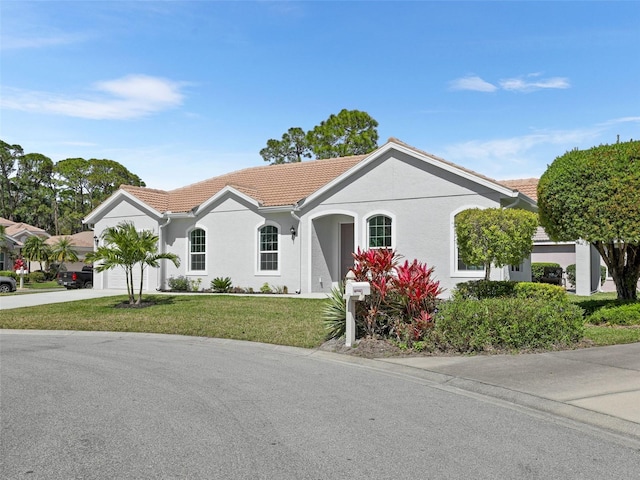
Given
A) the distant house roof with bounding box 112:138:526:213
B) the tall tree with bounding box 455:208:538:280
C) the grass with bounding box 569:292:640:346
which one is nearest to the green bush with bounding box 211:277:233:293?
the distant house roof with bounding box 112:138:526:213

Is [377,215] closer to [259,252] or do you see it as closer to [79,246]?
[259,252]

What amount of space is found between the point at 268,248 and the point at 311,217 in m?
2.59

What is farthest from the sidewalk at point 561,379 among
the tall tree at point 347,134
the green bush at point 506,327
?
the tall tree at point 347,134

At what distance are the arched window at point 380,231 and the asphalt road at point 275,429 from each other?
11481mm

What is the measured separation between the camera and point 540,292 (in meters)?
12.8

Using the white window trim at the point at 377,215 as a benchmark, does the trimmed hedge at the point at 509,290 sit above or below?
below

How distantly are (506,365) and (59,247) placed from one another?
1848 inches

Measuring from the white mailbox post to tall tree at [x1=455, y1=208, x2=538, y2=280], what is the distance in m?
3.84

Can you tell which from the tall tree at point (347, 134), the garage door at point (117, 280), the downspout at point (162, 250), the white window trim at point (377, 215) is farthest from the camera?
the tall tree at point (347, 134)

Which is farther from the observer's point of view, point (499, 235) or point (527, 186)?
point (527, 186)

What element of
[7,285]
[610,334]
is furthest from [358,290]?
[7,285]

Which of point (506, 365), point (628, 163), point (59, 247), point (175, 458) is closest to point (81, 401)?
point (175, 458)

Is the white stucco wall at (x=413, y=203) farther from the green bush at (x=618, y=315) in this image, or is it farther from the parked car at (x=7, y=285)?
the parked car at (x=7, y=285)

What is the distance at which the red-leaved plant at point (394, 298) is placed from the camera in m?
10.7
